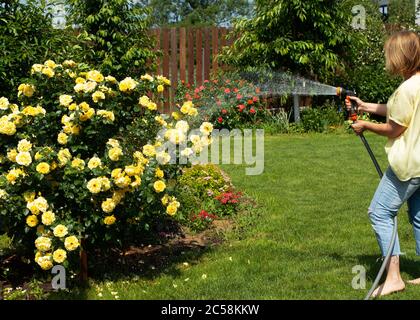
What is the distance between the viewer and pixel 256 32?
10805 millimetres

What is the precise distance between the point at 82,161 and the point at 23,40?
1.37 metres

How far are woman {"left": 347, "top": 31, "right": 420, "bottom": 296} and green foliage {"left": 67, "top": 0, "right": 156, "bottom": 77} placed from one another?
6.45 meters

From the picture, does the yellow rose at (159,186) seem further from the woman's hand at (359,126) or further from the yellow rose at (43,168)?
the woman's hand at (359,126)

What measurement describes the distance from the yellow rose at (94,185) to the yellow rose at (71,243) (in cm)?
29

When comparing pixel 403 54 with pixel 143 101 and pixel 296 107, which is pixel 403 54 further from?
pixel 296 107

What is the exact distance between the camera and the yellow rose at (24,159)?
3.44 meters

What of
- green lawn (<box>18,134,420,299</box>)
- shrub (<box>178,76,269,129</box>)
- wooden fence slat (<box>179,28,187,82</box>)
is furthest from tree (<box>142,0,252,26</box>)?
green lawn (<box>18,134,420,299</box>)

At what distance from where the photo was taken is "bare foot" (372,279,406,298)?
3.62 meters

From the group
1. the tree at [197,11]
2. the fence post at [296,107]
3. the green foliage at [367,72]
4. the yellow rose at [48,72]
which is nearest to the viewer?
the yellow rose at [48,72]

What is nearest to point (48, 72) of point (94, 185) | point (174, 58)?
point (94, 185)

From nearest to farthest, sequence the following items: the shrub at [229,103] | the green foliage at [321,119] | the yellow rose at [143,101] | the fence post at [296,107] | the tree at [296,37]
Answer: the yellow rose at [143,101] → the shrub at [229,103] → the tree at [296,37] → the green foliage at [321,119] → the fence post at [296,107]

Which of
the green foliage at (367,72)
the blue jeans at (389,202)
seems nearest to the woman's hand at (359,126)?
the blue jeans at (389,202)

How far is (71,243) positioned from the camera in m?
3.42

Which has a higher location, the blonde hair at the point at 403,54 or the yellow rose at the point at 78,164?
the blonde hair at the point at 403,54
